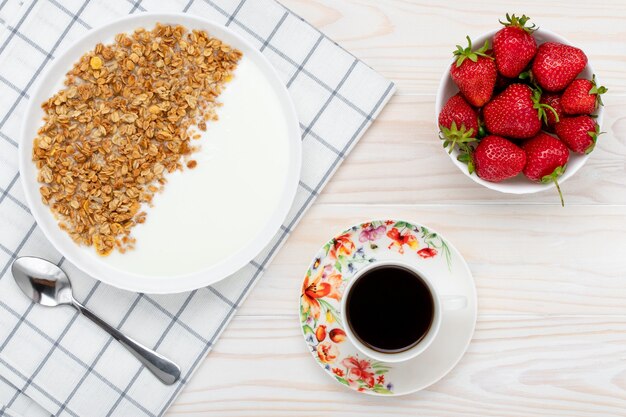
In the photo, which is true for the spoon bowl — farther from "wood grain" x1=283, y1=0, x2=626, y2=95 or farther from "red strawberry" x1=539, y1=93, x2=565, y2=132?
"red strawberry" x1=539, y1=93, x2=565, y2=132

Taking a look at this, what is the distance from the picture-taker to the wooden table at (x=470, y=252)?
3.30 feet

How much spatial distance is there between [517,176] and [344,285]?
27 cm

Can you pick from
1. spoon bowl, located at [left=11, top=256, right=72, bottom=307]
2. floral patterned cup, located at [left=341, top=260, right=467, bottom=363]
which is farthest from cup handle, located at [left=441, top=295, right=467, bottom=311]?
spoon bowl, located at [left=11, top=256, right=72, bottom=307]

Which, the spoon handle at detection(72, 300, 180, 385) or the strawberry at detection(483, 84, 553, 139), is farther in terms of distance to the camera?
the spoon handle at detection(72, 300, 180, 385)

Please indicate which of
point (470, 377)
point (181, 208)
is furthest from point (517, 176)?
point (181, 208)

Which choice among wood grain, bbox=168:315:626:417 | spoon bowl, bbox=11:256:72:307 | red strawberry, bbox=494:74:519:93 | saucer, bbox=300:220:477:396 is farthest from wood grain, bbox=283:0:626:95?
spoon bowl, bbox=11:256:72:307

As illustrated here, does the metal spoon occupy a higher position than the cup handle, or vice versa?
the cup handle

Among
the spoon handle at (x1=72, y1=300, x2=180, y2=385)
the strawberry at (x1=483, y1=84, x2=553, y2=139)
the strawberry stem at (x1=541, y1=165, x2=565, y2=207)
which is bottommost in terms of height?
the spoon handle at (x1=72, y1=300, x2=180, y2=385)

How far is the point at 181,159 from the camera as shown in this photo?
969mm

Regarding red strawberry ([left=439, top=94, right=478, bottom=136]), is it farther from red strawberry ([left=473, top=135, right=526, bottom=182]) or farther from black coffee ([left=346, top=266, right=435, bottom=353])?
black coffee ([left=346, top=266, right=435, bottom=353])

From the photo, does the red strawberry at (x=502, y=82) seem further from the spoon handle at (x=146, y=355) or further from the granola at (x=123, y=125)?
the spoon handle at (x=146, y=355)

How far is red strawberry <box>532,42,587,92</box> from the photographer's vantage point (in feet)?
2.88

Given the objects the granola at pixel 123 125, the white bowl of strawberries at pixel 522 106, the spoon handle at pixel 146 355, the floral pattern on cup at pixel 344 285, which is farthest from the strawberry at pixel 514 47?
the spoon handle at pixel 146 355

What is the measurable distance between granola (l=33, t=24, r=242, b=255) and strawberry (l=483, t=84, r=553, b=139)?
35 centimetres
